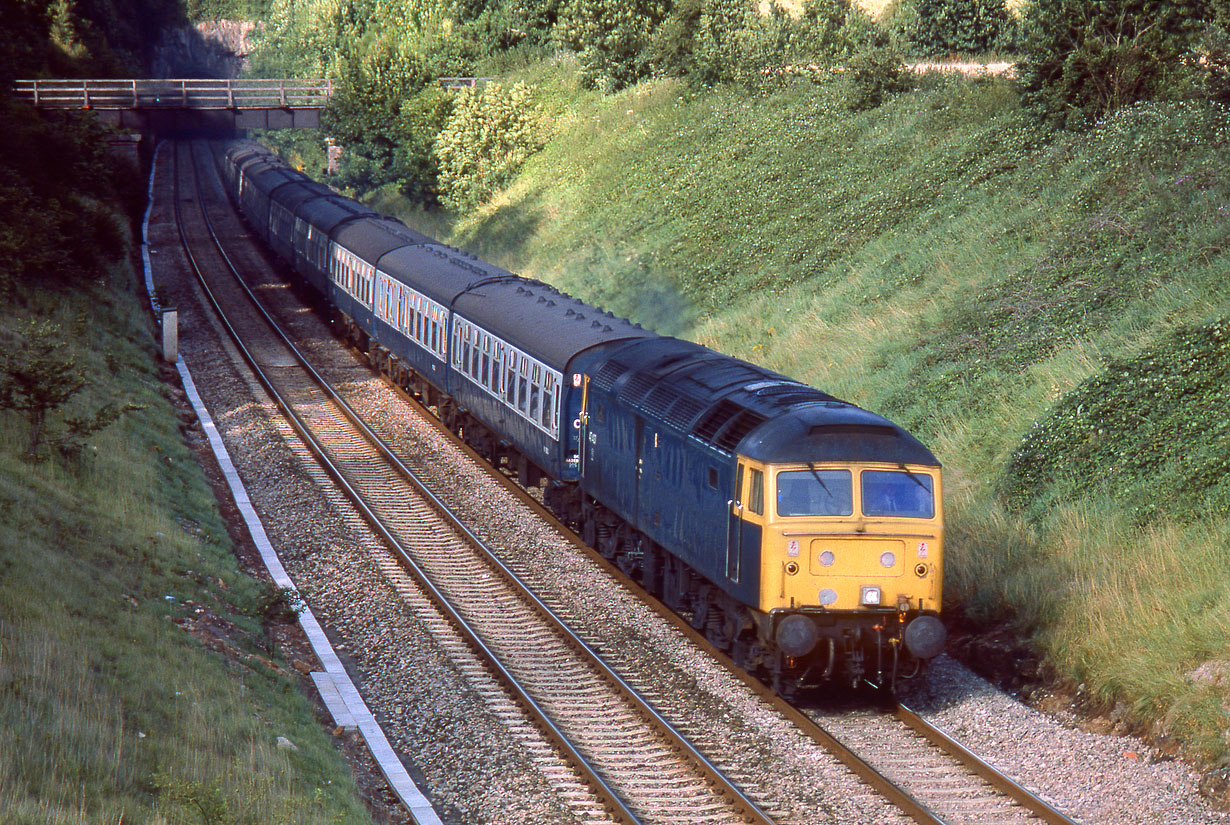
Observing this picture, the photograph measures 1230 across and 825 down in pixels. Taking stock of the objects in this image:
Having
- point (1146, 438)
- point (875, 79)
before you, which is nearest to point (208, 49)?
point (875, 79)

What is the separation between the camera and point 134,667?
1159cm

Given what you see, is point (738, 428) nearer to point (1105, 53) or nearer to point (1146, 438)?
point (1146, 438)

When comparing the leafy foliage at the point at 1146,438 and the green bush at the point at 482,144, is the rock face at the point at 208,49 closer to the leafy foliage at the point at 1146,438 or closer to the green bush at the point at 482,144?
the green bush at the point at 482,144

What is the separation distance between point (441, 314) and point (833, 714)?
1556 centimetres

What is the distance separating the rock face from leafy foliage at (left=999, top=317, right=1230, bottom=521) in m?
121

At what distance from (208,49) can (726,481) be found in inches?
5120

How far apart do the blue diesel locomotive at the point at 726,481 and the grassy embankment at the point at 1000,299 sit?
244cm

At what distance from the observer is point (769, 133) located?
139ft

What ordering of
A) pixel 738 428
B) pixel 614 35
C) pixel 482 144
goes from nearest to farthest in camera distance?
pixel 738 428 → pixel 482 144 → pixel 614 35

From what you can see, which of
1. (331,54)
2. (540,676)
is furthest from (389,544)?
(331,54)

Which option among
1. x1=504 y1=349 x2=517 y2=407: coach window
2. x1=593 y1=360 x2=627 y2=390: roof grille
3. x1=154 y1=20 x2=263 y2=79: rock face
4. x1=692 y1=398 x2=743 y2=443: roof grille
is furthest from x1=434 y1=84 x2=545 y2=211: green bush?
A: x1=154 y1=20 x2=263 y2=79: rock face

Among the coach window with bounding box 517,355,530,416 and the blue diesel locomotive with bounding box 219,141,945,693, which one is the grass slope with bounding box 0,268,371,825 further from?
the coach window with bounding box 517,355,530,416

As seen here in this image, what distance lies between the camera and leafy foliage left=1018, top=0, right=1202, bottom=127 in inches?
1142

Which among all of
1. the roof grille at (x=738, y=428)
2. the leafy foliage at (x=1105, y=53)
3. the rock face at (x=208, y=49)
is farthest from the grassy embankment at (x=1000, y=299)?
the rock face at (x=208, y=49)
